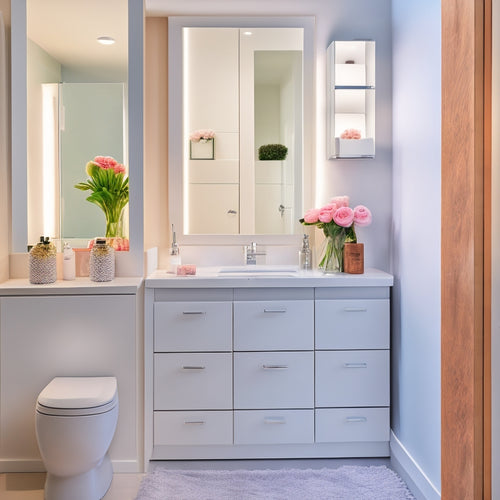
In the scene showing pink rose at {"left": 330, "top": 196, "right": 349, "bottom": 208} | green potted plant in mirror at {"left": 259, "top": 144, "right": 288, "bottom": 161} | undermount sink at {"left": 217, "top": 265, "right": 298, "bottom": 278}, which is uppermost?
green potted plant in mirror at {"left": 259, "top": 144, "right": 288, "bottom": 161}

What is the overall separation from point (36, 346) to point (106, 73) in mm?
1467

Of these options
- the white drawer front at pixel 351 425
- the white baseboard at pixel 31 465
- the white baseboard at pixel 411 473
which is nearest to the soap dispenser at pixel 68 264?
the white baseboard at pixel 31 465

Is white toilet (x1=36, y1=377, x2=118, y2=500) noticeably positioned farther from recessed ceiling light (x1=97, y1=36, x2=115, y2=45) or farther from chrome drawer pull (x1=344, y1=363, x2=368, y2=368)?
recessed ceiling light (x1=97, y1=36, x2=115, y2=45)

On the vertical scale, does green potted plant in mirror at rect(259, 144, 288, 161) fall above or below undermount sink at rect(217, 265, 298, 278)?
above

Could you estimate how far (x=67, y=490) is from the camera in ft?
6.56

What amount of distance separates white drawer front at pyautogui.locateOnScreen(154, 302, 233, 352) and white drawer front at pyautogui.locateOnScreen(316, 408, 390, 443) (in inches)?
22.1

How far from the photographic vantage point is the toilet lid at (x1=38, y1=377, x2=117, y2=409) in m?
1.92

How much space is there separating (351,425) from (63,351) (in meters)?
1.34

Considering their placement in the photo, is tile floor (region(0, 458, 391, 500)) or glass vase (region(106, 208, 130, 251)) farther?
glass vase (region(106, 208, 130, 251))

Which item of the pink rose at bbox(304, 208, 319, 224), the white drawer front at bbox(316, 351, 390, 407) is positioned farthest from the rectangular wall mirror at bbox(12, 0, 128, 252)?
the white drawer front at bbox(316, 351, 390, 407)

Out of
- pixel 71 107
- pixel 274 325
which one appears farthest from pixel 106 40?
pixel 274 325

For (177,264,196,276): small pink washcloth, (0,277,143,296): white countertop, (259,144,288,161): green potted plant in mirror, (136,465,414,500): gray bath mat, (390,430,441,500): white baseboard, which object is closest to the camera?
(390,430,441,500): white baseboard

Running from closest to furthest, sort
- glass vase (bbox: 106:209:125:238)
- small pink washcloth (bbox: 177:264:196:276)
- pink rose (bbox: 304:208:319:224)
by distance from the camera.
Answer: small pink washcloth (bbox: 177:264:196:276) → pink rose (bbox: 304:208:319:224) → glass vase (bbox: 106:209:125:238)

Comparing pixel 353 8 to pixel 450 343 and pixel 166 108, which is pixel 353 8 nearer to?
pixel 166 108
